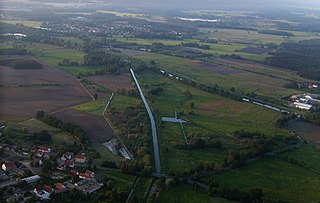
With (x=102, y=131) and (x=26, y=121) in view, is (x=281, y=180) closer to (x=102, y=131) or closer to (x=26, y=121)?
(x=102, y=131)

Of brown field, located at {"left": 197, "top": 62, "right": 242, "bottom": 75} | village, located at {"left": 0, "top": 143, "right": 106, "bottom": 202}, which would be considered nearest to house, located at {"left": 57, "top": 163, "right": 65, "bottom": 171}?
village, located at {"left": 0, "top": 143, "right": 106, "bottom": 202}

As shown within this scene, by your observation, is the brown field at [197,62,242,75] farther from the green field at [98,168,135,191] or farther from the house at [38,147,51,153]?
the green field at [98,168,135,191]

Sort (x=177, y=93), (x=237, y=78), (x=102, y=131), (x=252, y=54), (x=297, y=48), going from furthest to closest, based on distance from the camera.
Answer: (x=297, y=48), (x=252, y=54), (x=237, y=78), (x=177, y=93), (x=102, y=131)

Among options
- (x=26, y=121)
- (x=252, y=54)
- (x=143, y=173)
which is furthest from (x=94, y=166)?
(x=252, y=54)

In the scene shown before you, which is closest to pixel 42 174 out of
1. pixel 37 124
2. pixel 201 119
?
pixel 37 124

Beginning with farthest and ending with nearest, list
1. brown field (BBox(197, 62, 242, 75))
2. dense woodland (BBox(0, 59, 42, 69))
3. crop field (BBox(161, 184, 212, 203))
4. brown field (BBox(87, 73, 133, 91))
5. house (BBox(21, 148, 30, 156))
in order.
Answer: brown field (BBox(197, 62, 242, 75)) < dense woodland (BBox(0, 59, 42, 69)) < brown field (BBox(87, 73, 133, 91)) < house (BBox(21, 148, 30, 156)) < crop field (BBox(161, 184, 212, 203))

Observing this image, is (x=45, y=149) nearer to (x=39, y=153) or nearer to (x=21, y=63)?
(x=39, y=153)
